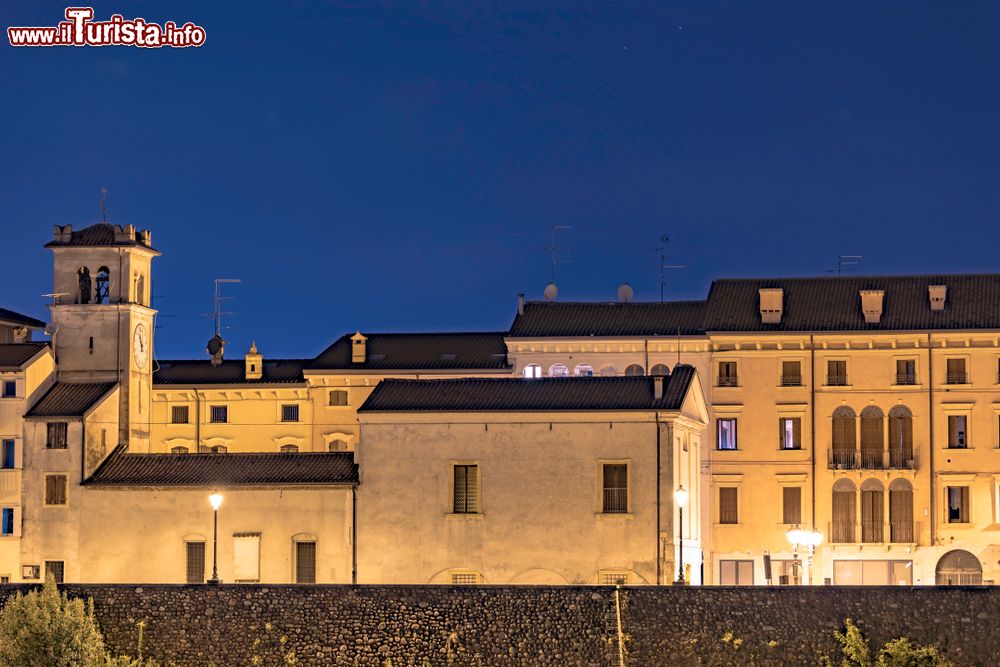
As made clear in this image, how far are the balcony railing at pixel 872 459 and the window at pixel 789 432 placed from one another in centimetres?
140

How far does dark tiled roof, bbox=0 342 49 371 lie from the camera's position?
250 ft

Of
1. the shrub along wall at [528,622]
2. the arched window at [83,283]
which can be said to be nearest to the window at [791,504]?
the arched window at [83,283]

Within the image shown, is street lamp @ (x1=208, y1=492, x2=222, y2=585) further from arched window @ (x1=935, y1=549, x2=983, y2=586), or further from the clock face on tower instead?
arched window @ (x1=935, y1=549, x2=983, y2=586)

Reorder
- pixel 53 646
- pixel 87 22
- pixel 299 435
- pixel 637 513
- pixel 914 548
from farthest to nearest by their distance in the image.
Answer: pixel 299 435, pixel 914 548, pixel 87 22, pixel 637 513, pixel 53 646

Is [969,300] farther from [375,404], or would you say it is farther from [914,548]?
[375,404]

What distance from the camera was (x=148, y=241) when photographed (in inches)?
3123

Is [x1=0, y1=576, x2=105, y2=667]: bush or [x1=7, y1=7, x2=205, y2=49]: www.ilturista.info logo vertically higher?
[x1=7, y1=7, x2=205, y2=49]: www.ilturista.info logo

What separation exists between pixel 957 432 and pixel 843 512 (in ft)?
17.9

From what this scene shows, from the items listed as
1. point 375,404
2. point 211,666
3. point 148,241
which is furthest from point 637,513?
point 148,241

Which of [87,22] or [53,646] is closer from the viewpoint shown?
[53,646]

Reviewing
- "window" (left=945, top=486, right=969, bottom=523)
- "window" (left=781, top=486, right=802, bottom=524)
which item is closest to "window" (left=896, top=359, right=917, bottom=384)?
"window" (left=945, top=486, right=969, bottom=523)

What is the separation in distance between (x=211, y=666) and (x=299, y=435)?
A: 4173 cm

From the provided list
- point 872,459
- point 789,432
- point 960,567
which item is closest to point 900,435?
point 872,459

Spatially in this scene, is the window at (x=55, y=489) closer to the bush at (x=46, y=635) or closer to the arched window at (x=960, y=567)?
the bush at (x=46, y=635)
